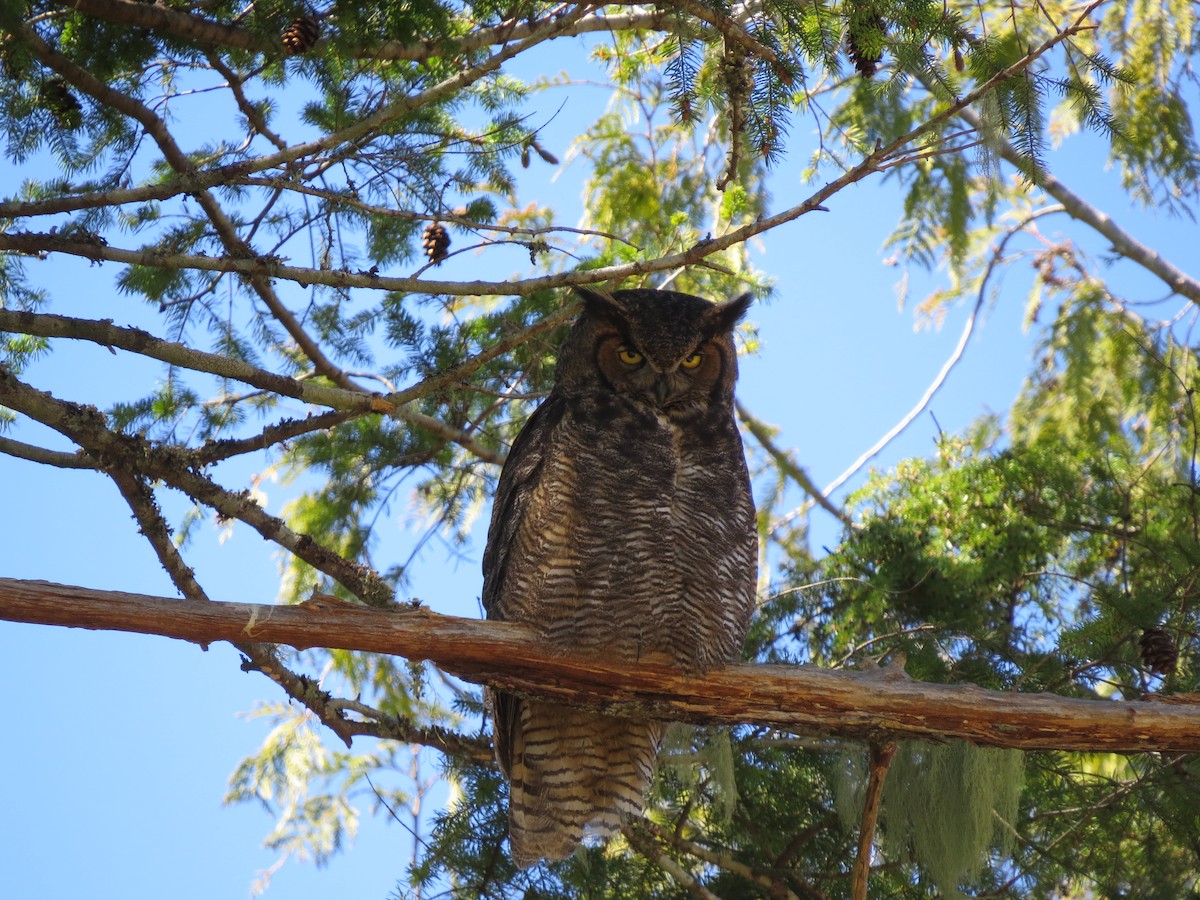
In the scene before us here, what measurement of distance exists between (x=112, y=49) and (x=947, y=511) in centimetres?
334

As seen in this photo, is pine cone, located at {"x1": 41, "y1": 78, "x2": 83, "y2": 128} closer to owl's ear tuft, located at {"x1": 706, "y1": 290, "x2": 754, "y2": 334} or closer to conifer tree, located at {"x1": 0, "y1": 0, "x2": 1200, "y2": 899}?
conifer tree, located at {"x1": 0, "y1": 0, "x2": 1200, "y2": 899}

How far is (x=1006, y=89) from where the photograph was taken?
116 inches

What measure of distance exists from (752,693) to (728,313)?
1222mm

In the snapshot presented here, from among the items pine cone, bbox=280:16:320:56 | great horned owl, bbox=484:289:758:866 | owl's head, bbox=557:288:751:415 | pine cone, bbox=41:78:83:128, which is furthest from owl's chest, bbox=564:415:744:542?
pine cone, bbox=41:78:83:128

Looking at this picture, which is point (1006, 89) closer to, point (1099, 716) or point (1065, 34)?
point (1065, 34)

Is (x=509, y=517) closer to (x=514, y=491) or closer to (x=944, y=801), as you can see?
(x=514, y=491)

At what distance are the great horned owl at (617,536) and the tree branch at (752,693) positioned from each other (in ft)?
0.31

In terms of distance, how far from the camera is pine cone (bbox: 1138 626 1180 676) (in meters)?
3.14

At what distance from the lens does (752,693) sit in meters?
2.75

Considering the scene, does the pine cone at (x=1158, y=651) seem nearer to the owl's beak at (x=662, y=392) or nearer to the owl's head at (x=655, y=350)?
the owl's head at (x=655, y=350)

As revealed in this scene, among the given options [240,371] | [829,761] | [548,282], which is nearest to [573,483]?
[548,282]

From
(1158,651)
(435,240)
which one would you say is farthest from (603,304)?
(1158,651)

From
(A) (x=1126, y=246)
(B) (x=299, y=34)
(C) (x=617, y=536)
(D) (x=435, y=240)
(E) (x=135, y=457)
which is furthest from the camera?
(A) (x=1126, y=246)

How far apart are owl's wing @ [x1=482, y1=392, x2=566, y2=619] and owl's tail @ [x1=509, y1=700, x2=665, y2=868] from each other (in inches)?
14.9
